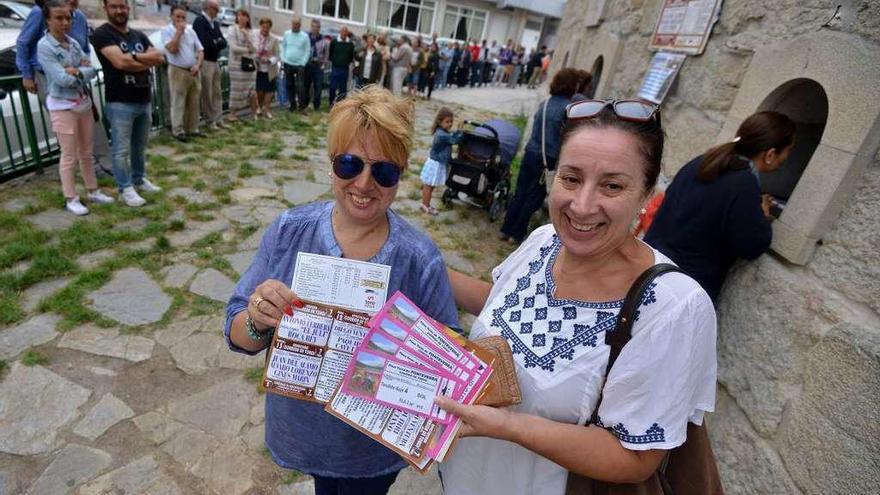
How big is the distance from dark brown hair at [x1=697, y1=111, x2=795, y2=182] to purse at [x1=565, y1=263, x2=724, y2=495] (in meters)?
1.55

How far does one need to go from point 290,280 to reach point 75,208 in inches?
182

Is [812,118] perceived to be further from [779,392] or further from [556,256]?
[556,256]

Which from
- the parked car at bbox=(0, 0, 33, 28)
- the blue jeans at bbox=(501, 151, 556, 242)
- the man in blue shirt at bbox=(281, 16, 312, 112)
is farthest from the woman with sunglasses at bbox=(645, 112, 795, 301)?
the parked car at bbox=(0, 0, 33, 28)

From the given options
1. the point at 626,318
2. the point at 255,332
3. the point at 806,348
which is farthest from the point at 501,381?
the point at 806,348

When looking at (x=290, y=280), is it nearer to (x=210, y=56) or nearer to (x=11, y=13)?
(x=210, y=56)

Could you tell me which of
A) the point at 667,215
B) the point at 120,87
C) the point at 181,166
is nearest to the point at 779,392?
the point at 667,215

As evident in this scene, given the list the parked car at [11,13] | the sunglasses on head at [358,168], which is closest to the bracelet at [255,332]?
the sunglasses on head at [358,168]

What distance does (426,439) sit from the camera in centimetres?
123

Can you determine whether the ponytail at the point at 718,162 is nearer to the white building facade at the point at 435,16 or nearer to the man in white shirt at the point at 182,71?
the man in white shirt at the point at 182,71

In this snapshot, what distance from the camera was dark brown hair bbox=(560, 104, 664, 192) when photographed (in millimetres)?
1285

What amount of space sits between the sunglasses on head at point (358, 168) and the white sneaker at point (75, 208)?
4.70m

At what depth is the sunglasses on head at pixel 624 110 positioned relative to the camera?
129cm

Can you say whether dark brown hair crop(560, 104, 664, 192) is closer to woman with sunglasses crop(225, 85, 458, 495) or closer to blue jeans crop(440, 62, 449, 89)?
woman with sunglasses crop(225, 85, 458, 495)

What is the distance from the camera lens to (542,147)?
5.22m
